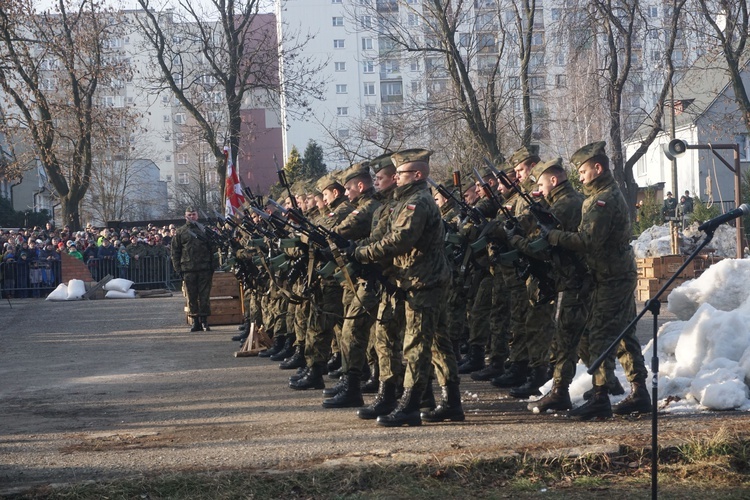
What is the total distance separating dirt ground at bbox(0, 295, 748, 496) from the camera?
6.70 meters

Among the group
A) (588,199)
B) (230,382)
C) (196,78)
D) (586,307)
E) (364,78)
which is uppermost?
(364,78)

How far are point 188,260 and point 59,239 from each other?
14.3 m

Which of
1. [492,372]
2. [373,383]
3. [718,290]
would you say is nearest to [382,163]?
[373,383]

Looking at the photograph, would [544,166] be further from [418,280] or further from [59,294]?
[59,294]

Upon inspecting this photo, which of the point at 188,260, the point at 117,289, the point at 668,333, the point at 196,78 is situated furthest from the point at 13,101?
the point at 668,333

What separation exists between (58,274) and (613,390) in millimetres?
23225

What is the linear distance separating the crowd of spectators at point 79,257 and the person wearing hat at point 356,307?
20019mm

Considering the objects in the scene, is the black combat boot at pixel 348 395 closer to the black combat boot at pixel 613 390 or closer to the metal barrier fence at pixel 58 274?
the black combat boot at pixel 613 390

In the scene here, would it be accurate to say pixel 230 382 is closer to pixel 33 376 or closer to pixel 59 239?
pixel 33 376

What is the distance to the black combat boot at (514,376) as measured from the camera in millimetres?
9984

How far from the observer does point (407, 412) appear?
7801mm

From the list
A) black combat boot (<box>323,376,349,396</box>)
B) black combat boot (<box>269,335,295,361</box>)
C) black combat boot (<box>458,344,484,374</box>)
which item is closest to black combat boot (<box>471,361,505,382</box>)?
black combat boot (<box>458,344,484,374</box>)

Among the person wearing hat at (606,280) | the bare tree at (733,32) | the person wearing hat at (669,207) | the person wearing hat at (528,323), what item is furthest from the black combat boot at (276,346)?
the person wearing hat at (669,207)

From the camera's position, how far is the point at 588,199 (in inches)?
316
